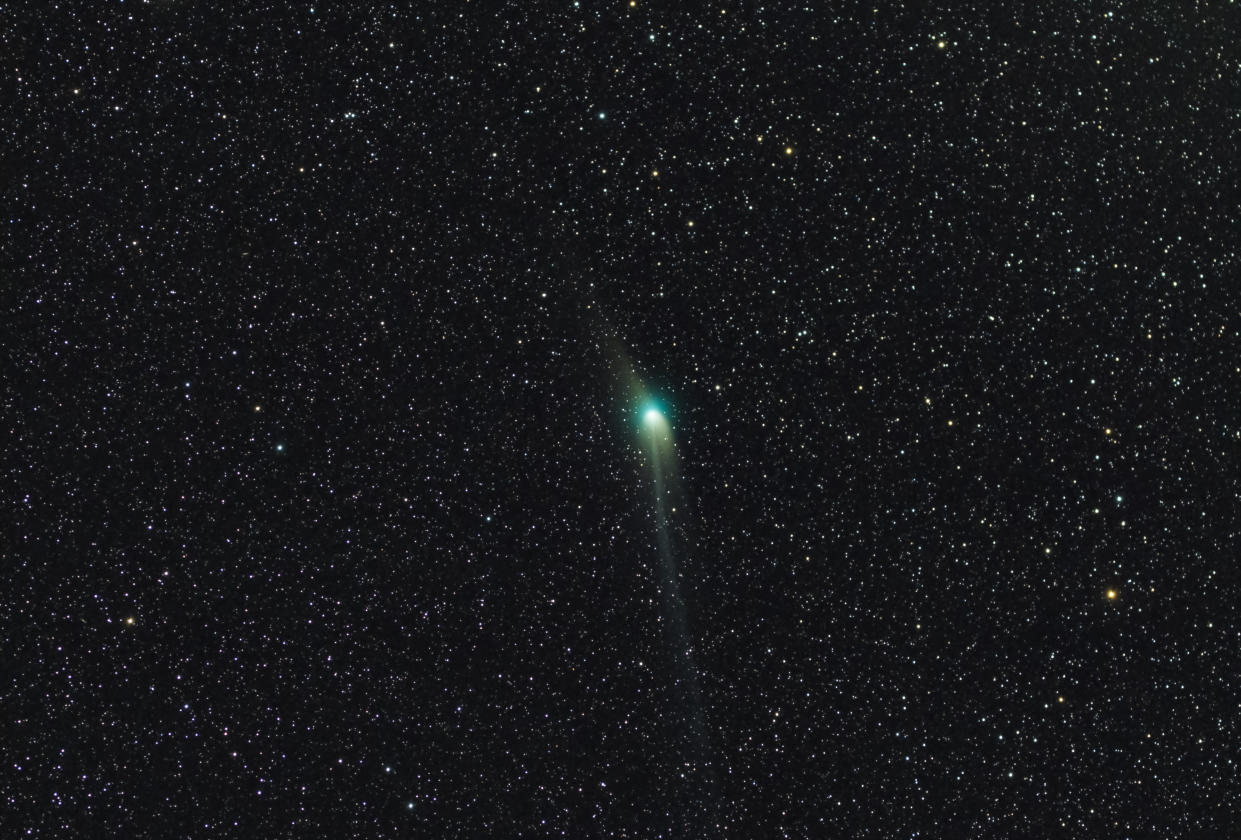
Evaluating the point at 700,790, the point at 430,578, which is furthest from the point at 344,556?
the point at 700,790

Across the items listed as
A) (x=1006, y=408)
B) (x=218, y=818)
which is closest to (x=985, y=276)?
(x=1006, y=408)

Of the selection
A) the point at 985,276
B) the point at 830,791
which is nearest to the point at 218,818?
the point at 830,791

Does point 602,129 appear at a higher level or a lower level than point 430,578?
higher

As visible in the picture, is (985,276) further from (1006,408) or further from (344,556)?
(344,556)

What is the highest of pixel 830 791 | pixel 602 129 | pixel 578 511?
pixel 602 129

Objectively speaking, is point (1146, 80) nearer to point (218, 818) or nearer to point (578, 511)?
point (578, 511)

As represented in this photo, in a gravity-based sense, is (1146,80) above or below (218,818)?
above
